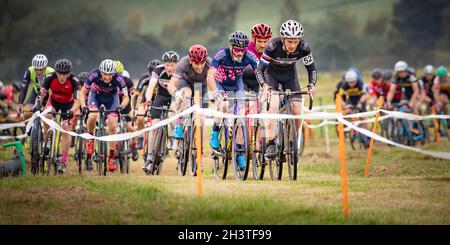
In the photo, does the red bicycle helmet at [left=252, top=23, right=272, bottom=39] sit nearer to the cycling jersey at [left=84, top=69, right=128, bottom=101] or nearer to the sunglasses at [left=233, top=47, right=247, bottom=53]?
the sunglasses at [left=233, top=47, right=247, bottom=53]

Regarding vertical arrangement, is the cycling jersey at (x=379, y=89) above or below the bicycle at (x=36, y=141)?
above

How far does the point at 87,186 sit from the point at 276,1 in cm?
9361

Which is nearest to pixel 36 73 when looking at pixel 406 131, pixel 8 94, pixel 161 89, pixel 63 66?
pixel 63 66

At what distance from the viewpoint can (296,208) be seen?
10305 mm

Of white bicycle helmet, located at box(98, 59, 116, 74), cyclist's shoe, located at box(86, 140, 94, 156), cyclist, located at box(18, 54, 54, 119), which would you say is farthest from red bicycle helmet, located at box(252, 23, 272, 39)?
cyclist, located at box(18, 54, 54, 119)

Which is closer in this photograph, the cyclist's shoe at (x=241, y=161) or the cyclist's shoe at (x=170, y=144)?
the cyclist's shoe at (x=241, y=161)

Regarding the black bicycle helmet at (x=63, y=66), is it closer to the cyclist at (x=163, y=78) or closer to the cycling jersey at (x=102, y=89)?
the cycling jersey at (x=102, y=89)

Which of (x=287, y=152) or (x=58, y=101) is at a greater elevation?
(x=58, y=101)

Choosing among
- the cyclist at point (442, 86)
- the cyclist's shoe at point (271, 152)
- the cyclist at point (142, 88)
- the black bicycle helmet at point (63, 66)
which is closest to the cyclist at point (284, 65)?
the cyclist's shoe at point (271, 152)

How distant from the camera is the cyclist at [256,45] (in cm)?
1539

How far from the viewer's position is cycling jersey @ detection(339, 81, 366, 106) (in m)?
25.2

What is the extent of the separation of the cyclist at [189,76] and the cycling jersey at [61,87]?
312 cm
